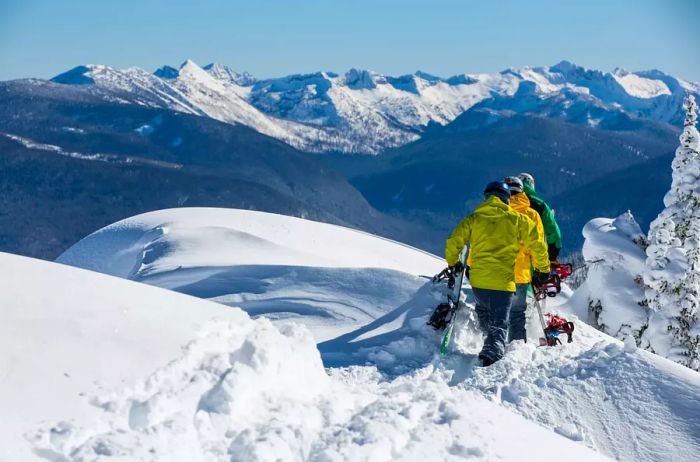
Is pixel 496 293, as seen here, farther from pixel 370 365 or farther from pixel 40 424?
pixel 40 424

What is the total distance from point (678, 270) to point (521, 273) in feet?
32.9

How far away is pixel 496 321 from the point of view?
7.70m

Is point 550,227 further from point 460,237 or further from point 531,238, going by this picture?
point 460,237

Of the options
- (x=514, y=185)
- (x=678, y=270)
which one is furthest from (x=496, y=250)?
(x=678, y=270)

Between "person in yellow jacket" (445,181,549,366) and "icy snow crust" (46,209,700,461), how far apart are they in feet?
1.03

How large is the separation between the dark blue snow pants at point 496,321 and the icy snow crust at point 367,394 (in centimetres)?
16

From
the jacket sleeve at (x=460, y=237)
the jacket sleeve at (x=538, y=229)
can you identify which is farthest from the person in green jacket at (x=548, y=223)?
the jacket sleeve at (x=460, y=237)

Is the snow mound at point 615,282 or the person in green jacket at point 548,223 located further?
the snow mound at point 615,282

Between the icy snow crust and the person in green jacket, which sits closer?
the icy snow crust

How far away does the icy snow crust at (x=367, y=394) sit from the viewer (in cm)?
429

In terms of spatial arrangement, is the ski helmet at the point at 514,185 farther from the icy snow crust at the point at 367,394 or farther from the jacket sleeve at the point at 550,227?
the icy snow crust at the point at 367,394

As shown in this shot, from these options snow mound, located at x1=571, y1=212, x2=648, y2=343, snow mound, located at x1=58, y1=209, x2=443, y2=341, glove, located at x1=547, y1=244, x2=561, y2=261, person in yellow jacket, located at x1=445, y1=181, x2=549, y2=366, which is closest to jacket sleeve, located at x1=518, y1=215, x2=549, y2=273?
person in yellow jacket, located at x1=445, y1=181, x2=549, y2=366

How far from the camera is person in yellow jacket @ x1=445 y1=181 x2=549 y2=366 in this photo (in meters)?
7.62

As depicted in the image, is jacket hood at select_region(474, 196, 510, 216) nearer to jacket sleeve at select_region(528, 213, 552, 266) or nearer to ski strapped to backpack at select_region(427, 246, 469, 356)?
jacket sleeve at select_region(528, 213, 552, 266)
